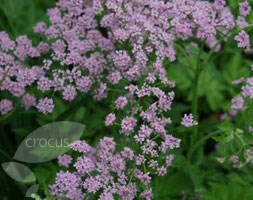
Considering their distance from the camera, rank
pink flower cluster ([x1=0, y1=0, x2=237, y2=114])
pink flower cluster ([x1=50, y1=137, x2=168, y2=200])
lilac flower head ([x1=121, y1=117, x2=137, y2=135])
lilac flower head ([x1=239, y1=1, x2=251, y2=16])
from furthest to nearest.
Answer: lilac flower head ([x1=239, y1=1, x2=251, y2=16]) < pink flower cluster ([x1=0, y1=0, x2=237, y2=114]) < lilac flower head ([x1=121, y1=117, x2=137, y2=135]) < pink flower cluster ([x1=50, y1=137, x2=168, y2=200])

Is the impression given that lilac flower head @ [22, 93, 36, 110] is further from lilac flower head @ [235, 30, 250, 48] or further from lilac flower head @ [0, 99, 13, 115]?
lilac flower head @ [235, 30, 250, 48]

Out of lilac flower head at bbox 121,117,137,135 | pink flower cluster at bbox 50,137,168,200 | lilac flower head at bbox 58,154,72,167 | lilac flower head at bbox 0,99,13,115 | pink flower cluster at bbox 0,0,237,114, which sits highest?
pink flower cluster at bbox 0,0,237,114

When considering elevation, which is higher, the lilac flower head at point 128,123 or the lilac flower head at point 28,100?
the lilac flower head at point 28,100

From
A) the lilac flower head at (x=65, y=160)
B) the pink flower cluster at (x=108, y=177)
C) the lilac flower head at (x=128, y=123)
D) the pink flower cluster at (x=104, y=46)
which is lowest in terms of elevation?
the pink flower cluster at (x=108, y=177)

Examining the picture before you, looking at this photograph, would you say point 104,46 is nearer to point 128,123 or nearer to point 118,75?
point 118,75

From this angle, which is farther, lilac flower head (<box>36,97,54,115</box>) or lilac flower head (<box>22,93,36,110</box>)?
lilac flower head (<box>22,93,36,110</box>)

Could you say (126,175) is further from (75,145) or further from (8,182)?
(8,182)

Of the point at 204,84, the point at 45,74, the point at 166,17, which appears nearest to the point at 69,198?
the point at 45,74

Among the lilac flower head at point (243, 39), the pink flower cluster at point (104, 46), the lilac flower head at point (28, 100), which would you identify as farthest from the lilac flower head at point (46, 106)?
the lilac flower head at point (243, 39)

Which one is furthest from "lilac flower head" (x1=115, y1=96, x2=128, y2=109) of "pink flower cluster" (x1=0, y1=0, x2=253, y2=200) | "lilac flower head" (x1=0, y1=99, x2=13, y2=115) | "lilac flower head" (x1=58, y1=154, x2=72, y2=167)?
"lilac flower head" (x1=0, y1=99, x2=13, y2=115)

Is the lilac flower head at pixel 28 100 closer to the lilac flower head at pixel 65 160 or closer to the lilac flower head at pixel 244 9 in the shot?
the lilac flower head at pixel 65 160

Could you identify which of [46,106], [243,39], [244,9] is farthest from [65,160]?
[244,9]
